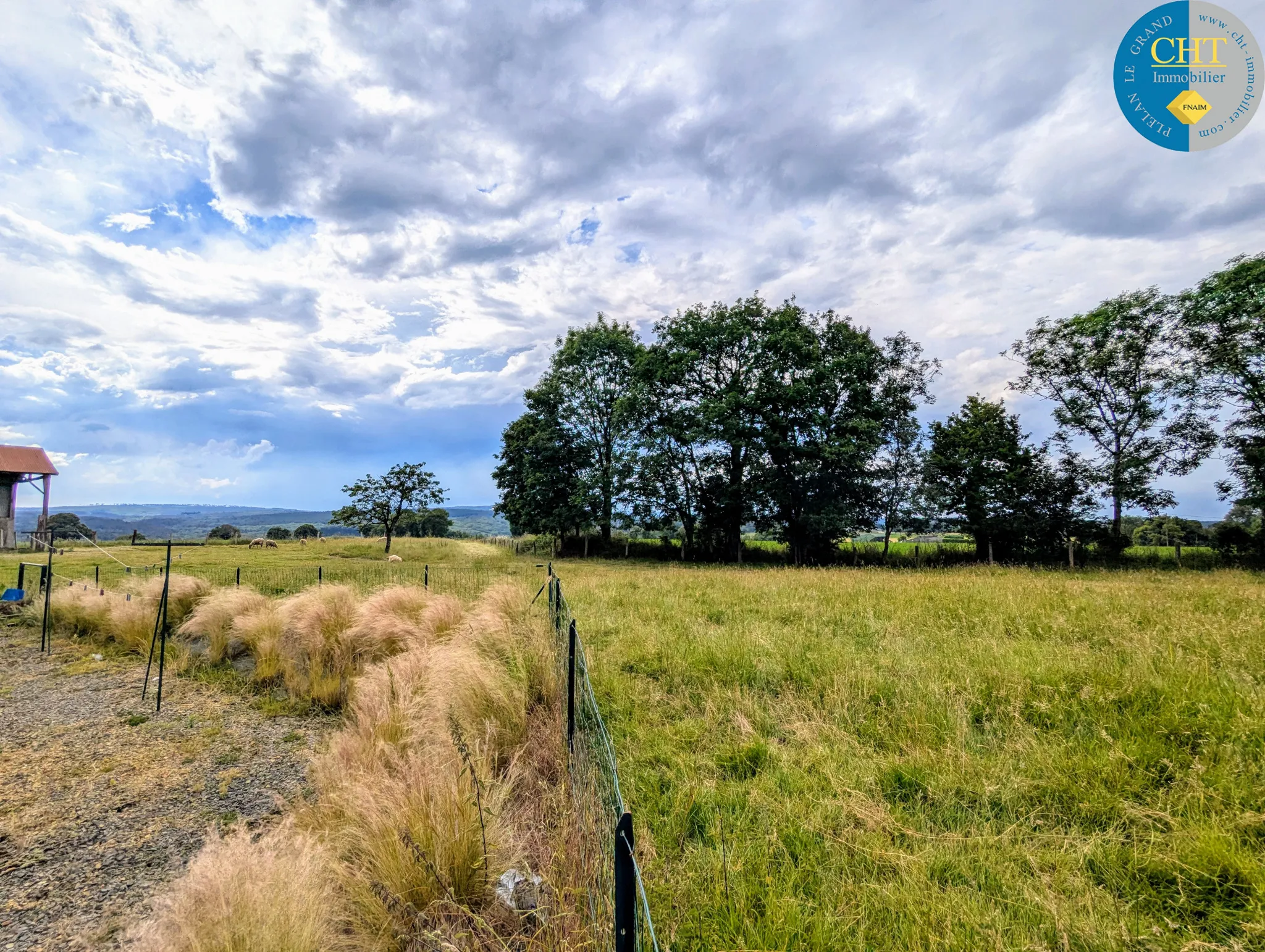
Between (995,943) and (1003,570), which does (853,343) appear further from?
(995,943)

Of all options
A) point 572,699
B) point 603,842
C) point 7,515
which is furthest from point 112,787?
point 7,515

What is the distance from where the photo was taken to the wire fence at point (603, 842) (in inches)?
53.5

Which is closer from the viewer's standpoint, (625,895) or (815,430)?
(625,895)

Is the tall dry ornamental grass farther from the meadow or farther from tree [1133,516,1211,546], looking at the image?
tree [1133,516,1211,546]

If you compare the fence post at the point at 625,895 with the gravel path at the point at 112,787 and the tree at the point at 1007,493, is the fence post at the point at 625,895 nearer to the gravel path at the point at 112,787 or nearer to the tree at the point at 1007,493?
the gravel path at the point at 112,787

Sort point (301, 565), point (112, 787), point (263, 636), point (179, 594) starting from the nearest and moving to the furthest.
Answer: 1. point (112, 787)
2. point (263, 636)
3. point (179, 594)
4. point (301, 565)

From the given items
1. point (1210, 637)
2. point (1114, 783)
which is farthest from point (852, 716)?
point (1210, 637)

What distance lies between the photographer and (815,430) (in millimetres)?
23812

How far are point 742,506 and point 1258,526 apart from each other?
20.2m

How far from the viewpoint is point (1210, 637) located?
4750 millimetres

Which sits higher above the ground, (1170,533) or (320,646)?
(1170,533)

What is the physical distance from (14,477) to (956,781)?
44802 mm

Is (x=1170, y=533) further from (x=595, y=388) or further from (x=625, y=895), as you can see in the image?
(x=625, y=895)

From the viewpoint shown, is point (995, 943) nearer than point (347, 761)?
Yes
